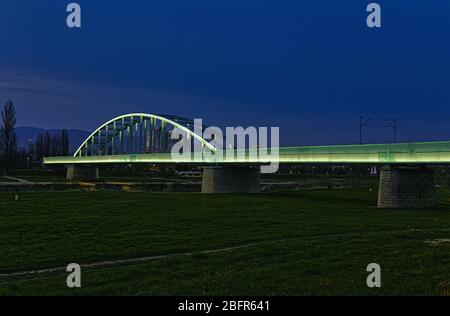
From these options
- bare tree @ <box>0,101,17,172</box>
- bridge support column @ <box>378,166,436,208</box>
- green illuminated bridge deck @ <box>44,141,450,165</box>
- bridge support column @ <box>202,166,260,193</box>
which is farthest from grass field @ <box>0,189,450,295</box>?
bare tree @ <box>0,101,17,172</box>

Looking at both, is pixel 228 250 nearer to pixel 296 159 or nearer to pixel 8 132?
pixel 296 159

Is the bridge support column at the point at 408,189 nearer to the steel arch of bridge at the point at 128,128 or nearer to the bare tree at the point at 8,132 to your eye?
the steel arch of bridge at the point at 128,128

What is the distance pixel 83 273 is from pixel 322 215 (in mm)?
22375

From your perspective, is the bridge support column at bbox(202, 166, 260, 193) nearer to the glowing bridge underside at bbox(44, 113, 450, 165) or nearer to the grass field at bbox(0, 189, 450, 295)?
the glowing bridge underside at bbox(44, 113, 450, 165)

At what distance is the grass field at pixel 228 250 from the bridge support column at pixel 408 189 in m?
2.94

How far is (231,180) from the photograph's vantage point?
216ft

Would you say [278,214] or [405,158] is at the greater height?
[405,158]

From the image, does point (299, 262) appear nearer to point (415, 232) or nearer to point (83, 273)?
point (83, 273)

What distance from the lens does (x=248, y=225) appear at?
29344 mm

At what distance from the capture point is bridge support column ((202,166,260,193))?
65438 millimetres

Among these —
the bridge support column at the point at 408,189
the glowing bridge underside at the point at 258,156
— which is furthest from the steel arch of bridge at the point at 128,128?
the bridge support column at the point at 408,189

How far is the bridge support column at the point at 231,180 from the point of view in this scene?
215 feet

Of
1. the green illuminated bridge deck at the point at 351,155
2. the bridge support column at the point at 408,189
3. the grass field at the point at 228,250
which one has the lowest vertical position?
the grass field at the point at 228,250
